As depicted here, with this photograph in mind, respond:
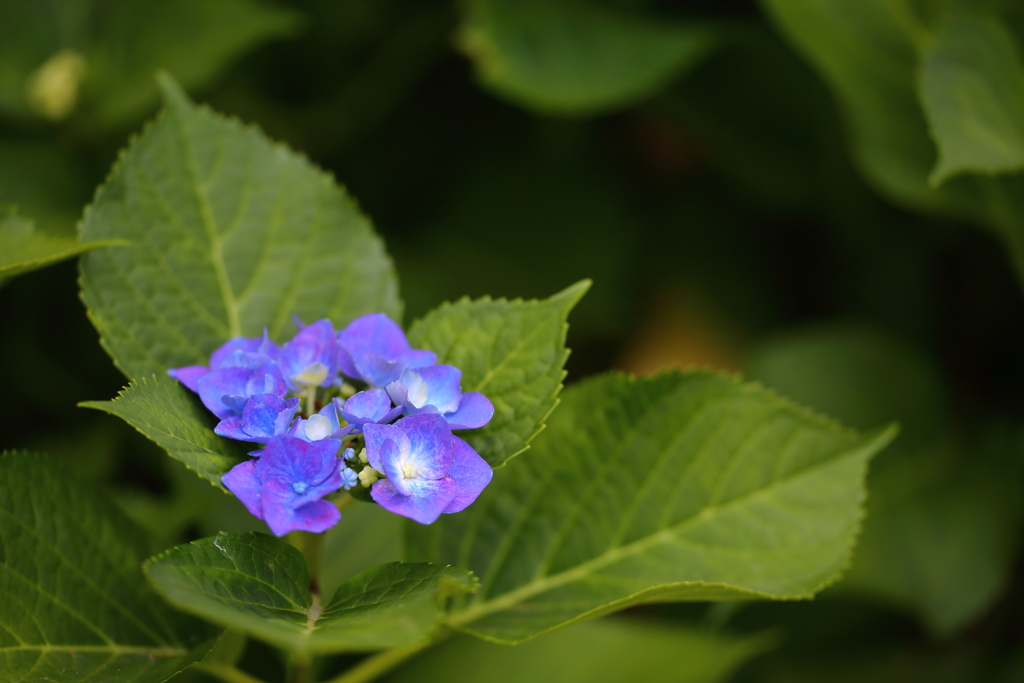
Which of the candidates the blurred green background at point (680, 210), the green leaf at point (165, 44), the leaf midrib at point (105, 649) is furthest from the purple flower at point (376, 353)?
the green leaf at point (165, 44)

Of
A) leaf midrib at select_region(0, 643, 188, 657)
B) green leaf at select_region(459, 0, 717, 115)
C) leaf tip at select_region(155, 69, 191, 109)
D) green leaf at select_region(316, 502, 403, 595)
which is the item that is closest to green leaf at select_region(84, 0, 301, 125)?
green leaf at select_region(459, 0, 717, 115)

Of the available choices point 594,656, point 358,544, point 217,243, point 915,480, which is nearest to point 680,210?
point 915,480

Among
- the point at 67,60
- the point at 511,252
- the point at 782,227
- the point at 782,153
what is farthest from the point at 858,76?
the point at 67,60

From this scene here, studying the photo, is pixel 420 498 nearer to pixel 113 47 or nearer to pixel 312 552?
pixel 312 552

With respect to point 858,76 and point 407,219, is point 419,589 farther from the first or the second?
point 407,219

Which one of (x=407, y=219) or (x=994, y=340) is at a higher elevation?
(x=407, y=219)

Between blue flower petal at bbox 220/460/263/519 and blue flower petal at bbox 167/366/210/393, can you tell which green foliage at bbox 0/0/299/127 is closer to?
blue flower petal at bbox 167/366/210/393

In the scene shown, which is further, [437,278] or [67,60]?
[437,278]
